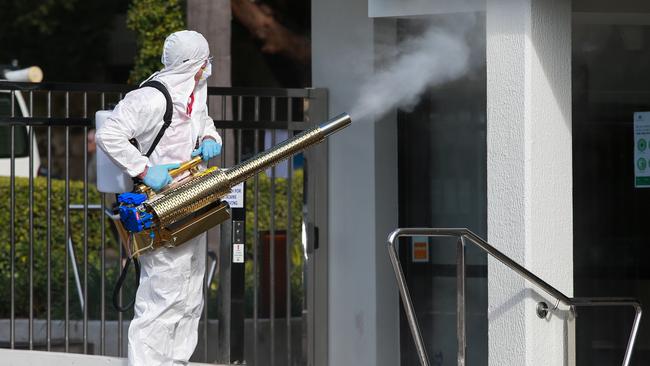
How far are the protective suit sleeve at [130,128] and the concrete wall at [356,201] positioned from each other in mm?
2023

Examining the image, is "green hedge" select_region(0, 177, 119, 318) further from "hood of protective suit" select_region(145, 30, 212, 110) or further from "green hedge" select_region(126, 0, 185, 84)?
"hood of protective suit" select_region(145, 30, 212, 110)

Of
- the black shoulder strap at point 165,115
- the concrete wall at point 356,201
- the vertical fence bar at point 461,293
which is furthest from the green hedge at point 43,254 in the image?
the vertical fence bar at point 461,293

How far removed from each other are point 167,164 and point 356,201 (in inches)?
79.6

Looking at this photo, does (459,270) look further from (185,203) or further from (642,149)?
(642,149)

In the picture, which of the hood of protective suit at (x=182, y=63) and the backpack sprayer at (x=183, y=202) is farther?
the hood of protective suit at (x=182, y=63)

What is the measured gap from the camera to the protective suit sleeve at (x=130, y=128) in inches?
245

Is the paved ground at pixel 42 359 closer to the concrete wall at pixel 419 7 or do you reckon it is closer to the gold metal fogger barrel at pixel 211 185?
the gold metal fogger barrel at pixel 211 185

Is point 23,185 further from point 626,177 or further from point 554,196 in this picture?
point 554,196

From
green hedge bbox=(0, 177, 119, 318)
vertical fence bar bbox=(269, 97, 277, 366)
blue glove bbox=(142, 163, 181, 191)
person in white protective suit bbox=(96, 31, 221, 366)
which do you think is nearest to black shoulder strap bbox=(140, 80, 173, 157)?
person in white protective suit bbox=(96, 31, 221, 366)

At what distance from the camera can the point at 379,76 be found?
8008 mm

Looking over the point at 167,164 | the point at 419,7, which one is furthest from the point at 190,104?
the point at 419,7

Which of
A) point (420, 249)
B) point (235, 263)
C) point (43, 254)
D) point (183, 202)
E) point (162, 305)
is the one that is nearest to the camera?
point (183, 202)

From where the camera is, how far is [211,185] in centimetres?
630

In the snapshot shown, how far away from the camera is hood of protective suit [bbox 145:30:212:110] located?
21.2ft
